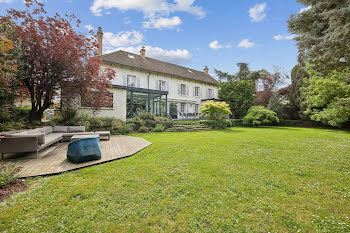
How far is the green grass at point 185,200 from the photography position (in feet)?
6.67

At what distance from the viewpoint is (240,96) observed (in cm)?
2083

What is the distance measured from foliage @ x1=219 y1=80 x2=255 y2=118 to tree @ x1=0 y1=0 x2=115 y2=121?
57.2 ft

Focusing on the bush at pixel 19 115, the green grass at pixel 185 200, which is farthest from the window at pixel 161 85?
the green grass at pixel 185 200

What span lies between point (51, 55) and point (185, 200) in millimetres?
9701

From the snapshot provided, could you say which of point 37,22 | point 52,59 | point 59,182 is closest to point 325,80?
point 59,182

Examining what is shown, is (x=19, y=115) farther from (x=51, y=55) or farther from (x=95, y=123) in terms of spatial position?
(x=51, y=55)

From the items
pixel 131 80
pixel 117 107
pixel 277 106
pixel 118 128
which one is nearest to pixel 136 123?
pixel 118 128

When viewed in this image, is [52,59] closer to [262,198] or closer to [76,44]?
[76,44]

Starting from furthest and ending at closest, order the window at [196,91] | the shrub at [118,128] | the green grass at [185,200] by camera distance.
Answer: the window at [196,91], the shrub at [118,128], the green grass at [185,200]

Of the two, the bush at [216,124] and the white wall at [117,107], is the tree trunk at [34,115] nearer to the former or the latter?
the white wall at [117,107]

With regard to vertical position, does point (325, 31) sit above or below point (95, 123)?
above

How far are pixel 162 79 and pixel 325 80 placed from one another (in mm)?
16614

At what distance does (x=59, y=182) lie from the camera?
3.26m

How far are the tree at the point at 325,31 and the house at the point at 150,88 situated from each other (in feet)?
38.6
